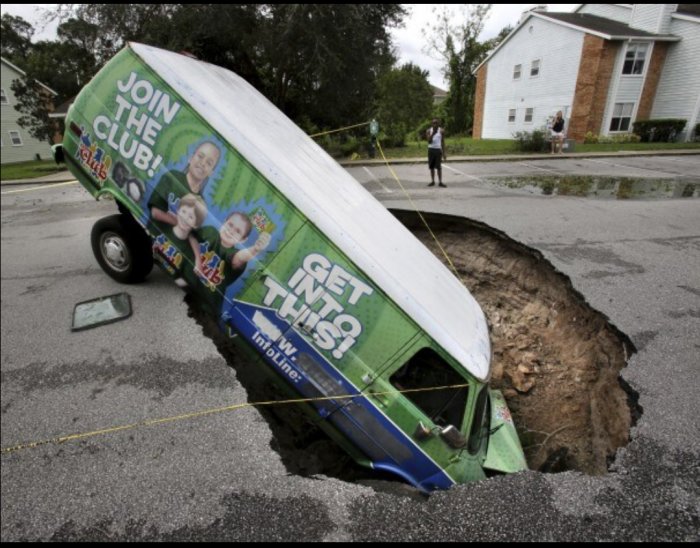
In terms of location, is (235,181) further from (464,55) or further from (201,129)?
(464,55)

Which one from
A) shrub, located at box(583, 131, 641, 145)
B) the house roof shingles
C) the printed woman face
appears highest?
the house roof shingles

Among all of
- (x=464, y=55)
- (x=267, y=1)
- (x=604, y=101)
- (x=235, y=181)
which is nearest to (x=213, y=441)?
(x=235, y=181)

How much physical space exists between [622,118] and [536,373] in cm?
323

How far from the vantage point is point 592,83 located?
323cm

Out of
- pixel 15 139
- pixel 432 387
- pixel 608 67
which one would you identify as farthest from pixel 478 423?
pixel 15 139

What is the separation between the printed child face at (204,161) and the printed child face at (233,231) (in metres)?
0.56

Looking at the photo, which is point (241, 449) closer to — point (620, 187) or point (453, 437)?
point (453, 437)

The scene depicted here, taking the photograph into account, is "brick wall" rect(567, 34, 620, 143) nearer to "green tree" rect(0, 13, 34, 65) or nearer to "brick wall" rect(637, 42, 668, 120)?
"brick wall" rect(637, 42, 668, 120)

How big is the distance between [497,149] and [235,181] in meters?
6.14

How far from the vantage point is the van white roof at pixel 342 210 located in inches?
116

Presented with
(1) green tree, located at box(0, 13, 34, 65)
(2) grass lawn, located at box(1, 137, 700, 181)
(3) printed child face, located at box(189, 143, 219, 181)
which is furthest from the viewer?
(1) green tree, located at box(0, 13, 34, 65)

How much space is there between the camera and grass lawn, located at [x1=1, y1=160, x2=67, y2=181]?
1817cm

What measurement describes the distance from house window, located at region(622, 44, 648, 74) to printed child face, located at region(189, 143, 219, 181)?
3.50 m

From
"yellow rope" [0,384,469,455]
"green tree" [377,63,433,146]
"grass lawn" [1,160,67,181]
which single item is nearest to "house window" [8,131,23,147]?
"grass lawn" [1,160,67,181]
